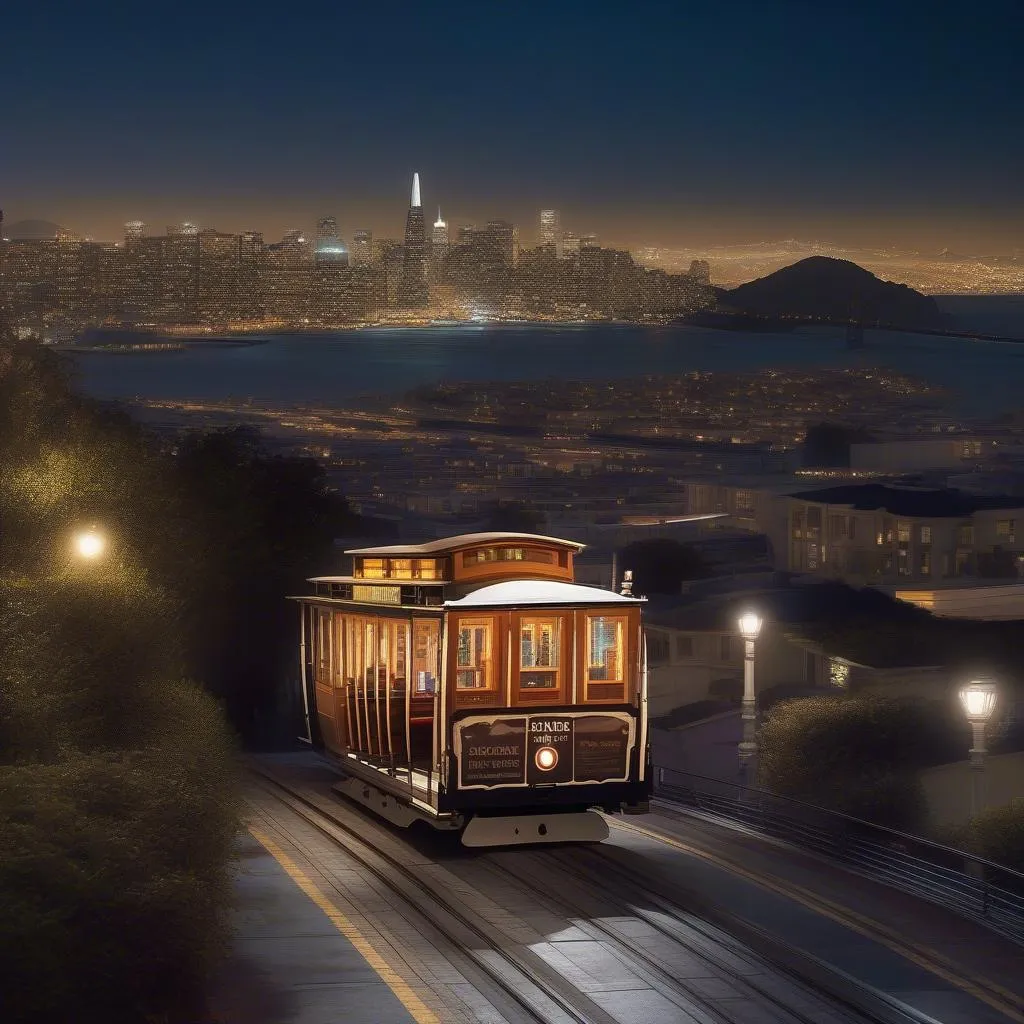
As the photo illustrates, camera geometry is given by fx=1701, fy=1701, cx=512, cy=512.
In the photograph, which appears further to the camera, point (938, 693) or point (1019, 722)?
point (938, 693)

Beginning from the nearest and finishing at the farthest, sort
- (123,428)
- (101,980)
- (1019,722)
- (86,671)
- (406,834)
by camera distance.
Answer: (101,980) → (86,671) → (406,834) → (1019,722) → (123,428)

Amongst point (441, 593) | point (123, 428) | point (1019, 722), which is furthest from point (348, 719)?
point (123, 428)

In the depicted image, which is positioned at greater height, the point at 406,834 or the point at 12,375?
the point at 12,375

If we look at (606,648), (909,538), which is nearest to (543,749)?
(606,648)

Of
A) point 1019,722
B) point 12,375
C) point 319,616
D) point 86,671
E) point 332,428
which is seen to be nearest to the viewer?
point 86,671

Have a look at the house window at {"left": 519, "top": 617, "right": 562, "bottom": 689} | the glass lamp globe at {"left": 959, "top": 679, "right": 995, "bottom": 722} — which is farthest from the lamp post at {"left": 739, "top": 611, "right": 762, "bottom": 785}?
the house window at {"left": 519, "top": 617, "right": 562, "bottom": 689}

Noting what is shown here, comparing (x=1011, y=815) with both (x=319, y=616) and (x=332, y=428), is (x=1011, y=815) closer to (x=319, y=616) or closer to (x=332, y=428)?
(x=319, y=616)

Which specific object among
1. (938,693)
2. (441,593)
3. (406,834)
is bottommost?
(938,693)
